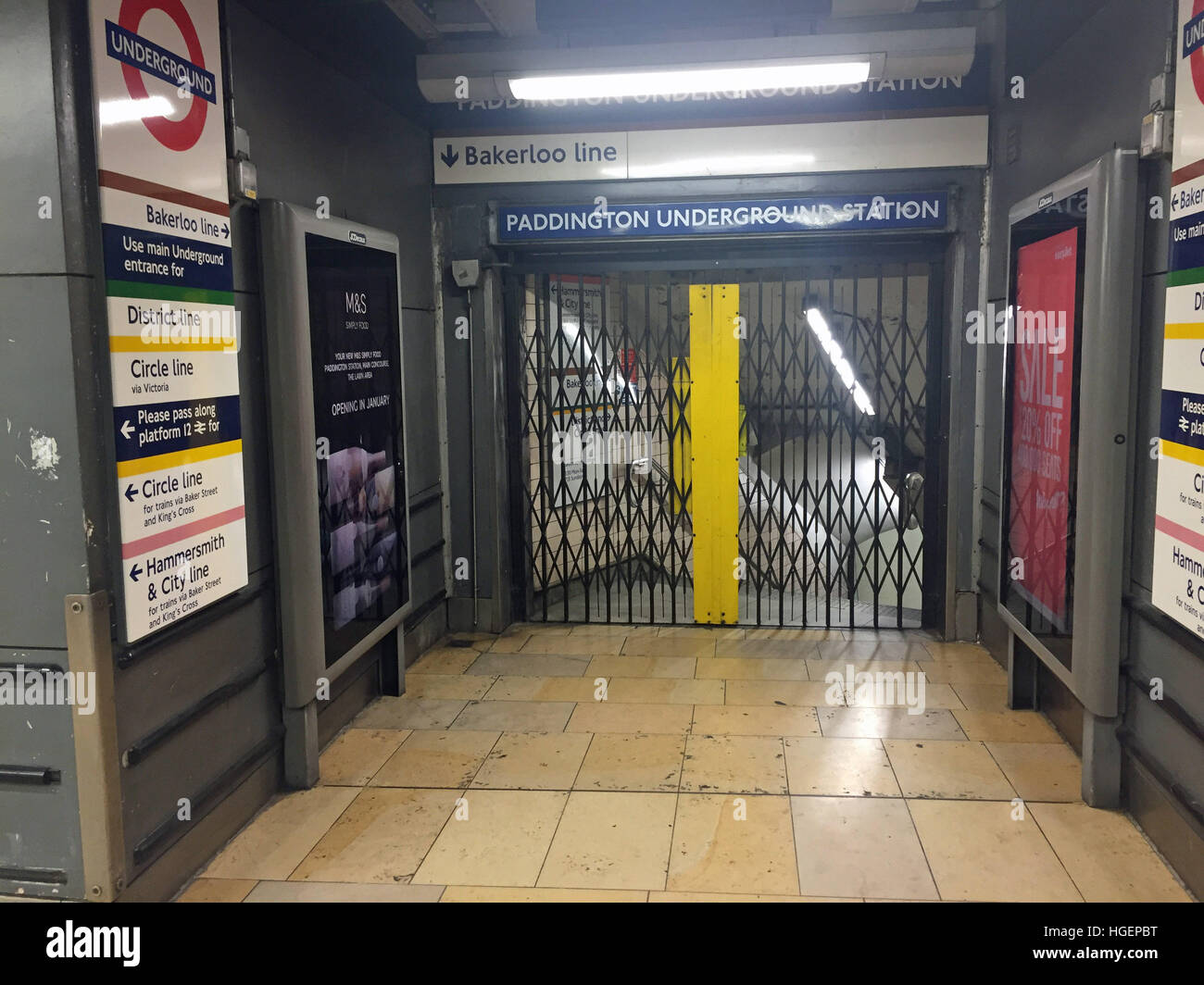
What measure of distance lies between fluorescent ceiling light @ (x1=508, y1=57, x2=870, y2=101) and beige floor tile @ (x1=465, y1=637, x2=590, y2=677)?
3076 millimetres

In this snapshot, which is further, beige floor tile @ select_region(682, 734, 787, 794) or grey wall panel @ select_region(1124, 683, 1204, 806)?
beige floor tile @ select_region(682, 734, 787, 794)

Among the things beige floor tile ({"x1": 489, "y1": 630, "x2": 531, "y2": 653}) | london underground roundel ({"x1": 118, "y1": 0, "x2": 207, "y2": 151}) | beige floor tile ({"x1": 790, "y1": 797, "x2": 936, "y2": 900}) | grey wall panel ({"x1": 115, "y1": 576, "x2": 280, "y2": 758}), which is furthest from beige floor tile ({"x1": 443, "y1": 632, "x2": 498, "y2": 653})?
london underground roundel ({"x1": 118, "y1": 0, "x2": 207, "y2": 151})

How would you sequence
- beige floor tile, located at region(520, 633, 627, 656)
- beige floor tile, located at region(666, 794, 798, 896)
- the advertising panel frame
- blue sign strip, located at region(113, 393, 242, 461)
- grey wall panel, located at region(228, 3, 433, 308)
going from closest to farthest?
blue sign strip, located at region(113, 393, 242, 461) → beige floor tile, located at region(666, 794, 798, 896) → the advertising panel frame → grey wall panel, located at region(228, 3, 433, 308) → beige floor tile, located at region(520, 633, 627, 656)

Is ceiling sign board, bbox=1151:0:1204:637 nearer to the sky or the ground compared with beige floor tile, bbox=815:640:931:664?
nearer to the sky

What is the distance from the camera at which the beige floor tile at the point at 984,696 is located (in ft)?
16.4

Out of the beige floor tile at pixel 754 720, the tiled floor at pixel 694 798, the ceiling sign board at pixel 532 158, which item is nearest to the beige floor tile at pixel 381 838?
the tiled floor at pixel 694 798

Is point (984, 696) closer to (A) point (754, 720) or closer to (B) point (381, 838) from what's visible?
(A) point (754, 720)

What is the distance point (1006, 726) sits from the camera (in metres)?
4.75

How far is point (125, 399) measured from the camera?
2990 millimetres

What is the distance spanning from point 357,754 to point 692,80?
3548mm

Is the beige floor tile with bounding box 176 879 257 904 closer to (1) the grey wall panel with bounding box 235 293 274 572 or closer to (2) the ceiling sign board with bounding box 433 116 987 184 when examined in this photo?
(1) the grey wall panel with bounding box 235 293 274 572

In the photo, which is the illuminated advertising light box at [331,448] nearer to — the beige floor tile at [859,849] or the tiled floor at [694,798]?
the tiled floor at [694,798]

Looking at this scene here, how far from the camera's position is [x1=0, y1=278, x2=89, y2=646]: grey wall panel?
2.82m

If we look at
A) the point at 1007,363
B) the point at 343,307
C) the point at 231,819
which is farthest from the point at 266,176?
the point at 1007,363
